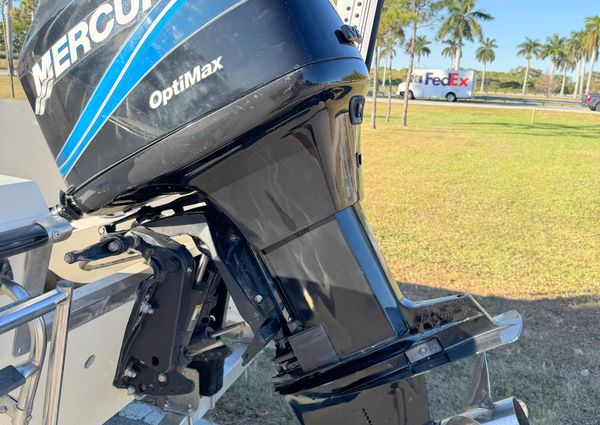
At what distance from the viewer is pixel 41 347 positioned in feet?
3.45

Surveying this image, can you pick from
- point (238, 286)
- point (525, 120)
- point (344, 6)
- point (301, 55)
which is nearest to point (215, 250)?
point (238, 286)

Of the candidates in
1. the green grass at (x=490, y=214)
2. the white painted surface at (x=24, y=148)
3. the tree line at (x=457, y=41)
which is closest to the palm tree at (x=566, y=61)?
the tree line at (x=457, y=41)

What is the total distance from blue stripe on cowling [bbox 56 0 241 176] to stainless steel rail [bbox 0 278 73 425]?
0.42 meters

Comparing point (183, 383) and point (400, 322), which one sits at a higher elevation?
point (400, 322)

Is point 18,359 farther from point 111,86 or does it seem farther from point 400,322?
point 400,322

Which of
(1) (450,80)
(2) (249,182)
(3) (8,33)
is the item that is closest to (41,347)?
(2) (249,182)

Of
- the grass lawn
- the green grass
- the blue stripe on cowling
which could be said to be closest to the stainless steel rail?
the blue stripe on cowling

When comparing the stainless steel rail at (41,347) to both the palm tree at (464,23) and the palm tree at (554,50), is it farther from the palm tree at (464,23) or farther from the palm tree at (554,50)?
the palm tree at (554,50)

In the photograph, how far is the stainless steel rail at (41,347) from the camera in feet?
3.35

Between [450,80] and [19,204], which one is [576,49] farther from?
[19,204]

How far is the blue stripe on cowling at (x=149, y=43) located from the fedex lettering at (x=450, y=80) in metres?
38.5

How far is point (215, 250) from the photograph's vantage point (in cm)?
131

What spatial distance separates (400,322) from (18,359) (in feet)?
3.05

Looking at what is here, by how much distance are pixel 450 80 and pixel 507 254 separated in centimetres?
3496
